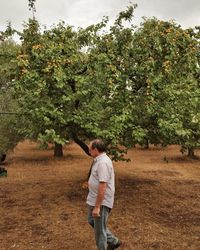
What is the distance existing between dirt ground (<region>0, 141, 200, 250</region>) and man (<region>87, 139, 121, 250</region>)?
5.29 feet

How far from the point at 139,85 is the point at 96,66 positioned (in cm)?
187

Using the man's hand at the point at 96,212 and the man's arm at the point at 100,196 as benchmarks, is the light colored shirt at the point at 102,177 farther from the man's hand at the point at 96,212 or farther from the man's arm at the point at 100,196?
the man's hand at the point at 96,212

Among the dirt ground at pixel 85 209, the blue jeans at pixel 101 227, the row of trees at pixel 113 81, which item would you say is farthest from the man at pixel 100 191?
the row of trees at pixel 113 81

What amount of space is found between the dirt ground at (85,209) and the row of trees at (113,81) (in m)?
2.32

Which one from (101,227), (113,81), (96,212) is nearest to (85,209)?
(113,81)

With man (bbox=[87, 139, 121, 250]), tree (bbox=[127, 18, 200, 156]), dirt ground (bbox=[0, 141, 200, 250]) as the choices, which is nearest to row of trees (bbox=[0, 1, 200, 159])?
tree (bbox=[127, 18, 200, 156])

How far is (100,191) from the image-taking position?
6.54 m

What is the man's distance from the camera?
21.5 feet

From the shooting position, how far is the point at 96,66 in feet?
39.9

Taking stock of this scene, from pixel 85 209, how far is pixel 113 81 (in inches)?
172

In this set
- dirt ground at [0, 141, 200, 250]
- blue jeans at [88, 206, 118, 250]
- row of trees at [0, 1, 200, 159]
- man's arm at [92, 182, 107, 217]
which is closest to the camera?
man's arm at [92, 182, 107, 217]

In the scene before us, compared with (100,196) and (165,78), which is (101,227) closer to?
(100,196)

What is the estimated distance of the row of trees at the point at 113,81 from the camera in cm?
1191

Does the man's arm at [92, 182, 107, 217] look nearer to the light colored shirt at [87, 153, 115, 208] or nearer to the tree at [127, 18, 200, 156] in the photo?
the light colored shirt at [87, 153, 115, 208]
